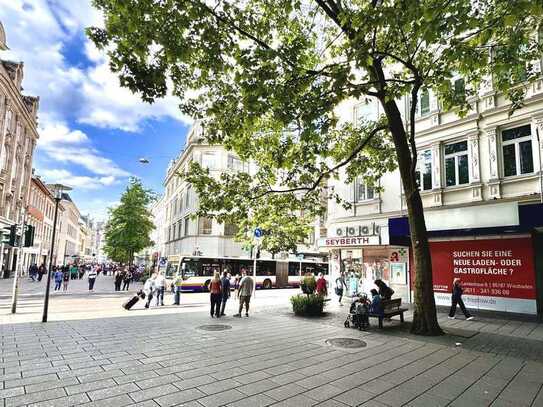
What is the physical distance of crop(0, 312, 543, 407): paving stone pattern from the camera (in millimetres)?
4867

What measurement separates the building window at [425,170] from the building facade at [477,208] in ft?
0.16

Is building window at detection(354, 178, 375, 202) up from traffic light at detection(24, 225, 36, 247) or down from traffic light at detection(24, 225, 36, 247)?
up

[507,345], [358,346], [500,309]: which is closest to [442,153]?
[500,309]

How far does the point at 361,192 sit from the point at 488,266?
24.3 feet

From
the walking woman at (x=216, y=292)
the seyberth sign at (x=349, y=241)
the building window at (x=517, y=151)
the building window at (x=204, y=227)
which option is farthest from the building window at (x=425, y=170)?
Result: the building window at (x=204, y=227)

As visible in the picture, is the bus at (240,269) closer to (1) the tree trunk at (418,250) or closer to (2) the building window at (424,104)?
(1) the tree trunk at (418,250)

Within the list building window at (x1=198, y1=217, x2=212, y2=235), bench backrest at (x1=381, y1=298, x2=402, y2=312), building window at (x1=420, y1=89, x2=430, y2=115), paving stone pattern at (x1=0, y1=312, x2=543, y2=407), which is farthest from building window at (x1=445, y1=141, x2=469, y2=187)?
building window at (x1=198, y1=217, x2=212, y2=235)

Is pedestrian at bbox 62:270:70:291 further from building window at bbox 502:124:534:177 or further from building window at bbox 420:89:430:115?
building window at bbox 502:124:534:177

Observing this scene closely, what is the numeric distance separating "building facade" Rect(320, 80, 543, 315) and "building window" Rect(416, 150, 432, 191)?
0.05 m

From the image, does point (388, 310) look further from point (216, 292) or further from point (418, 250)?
point (216, 292)

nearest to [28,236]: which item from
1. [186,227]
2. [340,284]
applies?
[340,284]

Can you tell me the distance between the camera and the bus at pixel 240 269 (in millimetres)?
26281

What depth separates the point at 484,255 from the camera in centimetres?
1464

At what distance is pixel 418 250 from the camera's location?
1000 cm
